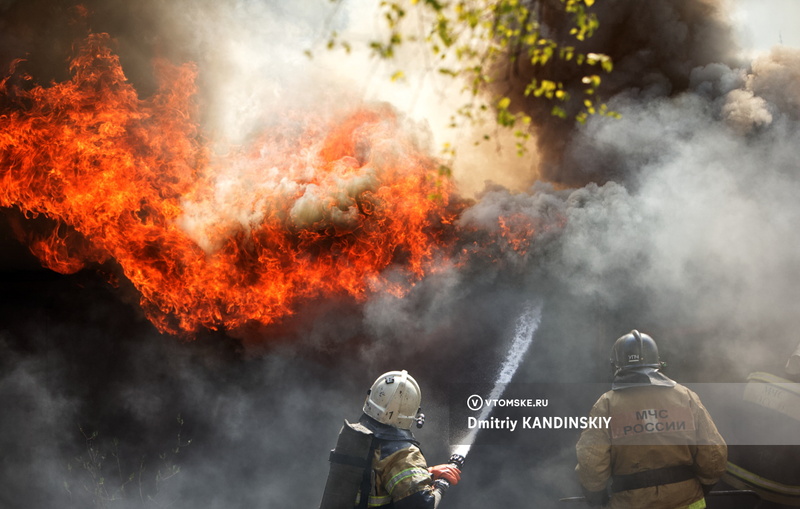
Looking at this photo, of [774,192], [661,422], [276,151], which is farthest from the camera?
[276,151]

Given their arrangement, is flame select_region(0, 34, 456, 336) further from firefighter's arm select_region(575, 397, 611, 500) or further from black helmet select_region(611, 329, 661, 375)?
firefighter's arm select_region(575, 397, 611, 500)

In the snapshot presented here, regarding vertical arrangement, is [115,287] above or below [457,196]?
below

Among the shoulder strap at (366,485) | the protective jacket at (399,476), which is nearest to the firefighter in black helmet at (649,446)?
the protective jacket at (399,476)

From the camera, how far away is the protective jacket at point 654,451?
535cm

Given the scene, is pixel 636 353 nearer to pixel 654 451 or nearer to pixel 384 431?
pixel 654 451

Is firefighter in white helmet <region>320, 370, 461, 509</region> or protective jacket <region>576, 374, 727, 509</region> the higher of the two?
protective jacket <region>576, 374, 727, 509</region>

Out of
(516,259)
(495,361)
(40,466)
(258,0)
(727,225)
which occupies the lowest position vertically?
(40,466)

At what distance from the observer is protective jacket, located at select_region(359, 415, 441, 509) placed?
15.2ft

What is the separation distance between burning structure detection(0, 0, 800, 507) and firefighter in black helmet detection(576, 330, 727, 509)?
1.62m

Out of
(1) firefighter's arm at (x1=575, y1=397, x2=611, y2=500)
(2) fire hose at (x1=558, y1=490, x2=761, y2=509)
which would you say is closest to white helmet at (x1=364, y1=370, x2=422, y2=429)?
(1) firefighter's arm at (x1=575, y1=397, x2=611, y2=500)

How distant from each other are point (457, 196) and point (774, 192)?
3719 mm

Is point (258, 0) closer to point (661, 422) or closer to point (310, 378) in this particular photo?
point (310, 378)

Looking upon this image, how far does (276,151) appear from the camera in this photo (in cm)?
804

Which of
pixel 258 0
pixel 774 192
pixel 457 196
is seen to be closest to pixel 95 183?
pixel 258 0
